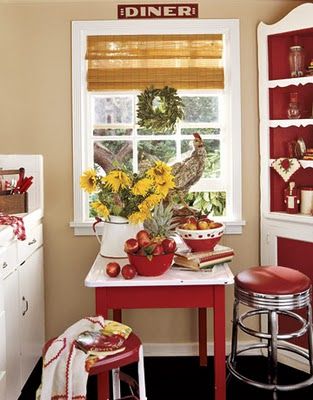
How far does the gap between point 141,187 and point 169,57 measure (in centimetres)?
112

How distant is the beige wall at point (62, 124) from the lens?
11.4ft

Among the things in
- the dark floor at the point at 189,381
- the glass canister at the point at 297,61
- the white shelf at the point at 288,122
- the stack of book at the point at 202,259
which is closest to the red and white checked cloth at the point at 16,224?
the stack of book at the point at 202,259

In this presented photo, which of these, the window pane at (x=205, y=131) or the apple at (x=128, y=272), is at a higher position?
the window pane at (x=205, y=131)

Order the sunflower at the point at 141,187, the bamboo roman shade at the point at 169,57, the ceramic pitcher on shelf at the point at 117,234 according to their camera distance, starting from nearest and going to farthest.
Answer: the sunflower at the point at 141,187, the ceramic pitcher on shelf at the point at 117,234, the bamboo roman shade at the point at 169,57

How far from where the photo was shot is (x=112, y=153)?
3625mm

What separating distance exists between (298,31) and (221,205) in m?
1.20

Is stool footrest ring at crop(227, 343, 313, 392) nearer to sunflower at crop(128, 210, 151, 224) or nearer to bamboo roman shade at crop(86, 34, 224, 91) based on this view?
sunflower at crop(128, 210, 151, 224)

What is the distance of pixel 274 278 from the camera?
282 centimetres

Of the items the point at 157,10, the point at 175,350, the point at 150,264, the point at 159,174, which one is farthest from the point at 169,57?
the point at 175,350

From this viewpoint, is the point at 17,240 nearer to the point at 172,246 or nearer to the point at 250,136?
the point at 172,246

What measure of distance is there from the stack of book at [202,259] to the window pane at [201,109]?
1.11 meters

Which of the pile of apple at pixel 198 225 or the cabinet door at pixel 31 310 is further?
the cabinet door at pixel 31 310

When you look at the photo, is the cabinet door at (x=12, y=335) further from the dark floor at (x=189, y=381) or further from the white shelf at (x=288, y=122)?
the white shelf at (x=288, y=122)

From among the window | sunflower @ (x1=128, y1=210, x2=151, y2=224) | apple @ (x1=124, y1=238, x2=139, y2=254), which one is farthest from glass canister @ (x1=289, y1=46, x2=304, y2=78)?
apple @ (x1=124, y1=238, x2=139, y2=254)
